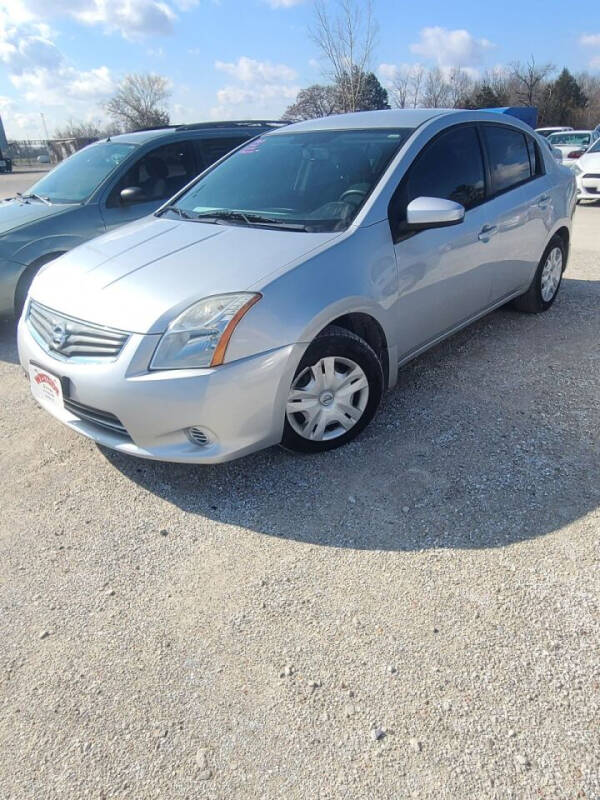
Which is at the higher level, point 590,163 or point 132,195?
point 132,195

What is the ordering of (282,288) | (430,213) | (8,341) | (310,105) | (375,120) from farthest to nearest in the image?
(310,105) < (8,341) < (375,120) < (430,213) < (282,288)

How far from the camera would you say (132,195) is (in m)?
5.45

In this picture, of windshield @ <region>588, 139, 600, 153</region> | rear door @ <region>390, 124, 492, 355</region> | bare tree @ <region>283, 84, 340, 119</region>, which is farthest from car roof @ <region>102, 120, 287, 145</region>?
bare tree @ <region>283, 84, 340, 119</region>

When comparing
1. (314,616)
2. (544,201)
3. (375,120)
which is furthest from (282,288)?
(544,201)

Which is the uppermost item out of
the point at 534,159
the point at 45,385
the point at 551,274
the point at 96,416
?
the point at 534,159

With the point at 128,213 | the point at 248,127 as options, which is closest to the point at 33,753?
the point at 128,213

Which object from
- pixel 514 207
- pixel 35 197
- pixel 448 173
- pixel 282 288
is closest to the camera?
pixel 282 288

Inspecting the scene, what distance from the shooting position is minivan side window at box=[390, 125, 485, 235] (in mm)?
3369

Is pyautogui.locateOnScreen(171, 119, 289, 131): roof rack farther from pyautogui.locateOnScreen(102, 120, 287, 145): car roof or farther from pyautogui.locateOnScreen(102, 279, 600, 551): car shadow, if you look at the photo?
pyautogui.locateOnScreen(102, 279, 600, 551): car shadow

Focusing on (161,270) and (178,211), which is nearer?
(161,270)

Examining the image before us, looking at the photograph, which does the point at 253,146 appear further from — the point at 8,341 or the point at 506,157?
the point at 8,341

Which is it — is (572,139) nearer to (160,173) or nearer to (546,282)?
(546,282)

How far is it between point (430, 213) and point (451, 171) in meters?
0.79

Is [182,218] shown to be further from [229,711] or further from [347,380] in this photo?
[229,711]
